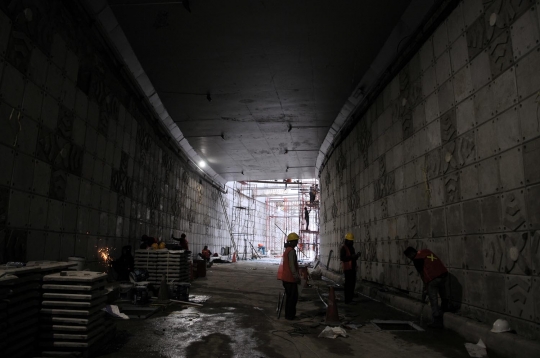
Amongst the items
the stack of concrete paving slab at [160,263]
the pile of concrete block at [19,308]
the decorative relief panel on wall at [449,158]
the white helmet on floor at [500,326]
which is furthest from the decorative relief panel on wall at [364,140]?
the pile of concrete block at [19,308]

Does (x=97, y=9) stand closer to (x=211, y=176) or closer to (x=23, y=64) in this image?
(x=23, y=64)

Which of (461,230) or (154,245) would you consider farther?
(154,245)

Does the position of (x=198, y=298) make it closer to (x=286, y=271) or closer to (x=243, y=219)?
(x=286, y=271)

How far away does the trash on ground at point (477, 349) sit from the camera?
14.1 feet

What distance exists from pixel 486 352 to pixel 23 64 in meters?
7.57

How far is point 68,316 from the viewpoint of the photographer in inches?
162

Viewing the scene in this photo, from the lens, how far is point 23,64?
5.32 meters

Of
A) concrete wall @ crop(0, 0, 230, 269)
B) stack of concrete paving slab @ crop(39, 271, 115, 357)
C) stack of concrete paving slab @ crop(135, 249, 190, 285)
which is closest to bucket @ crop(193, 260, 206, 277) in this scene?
concrete wall @ crop(0, 0, 230, 269)

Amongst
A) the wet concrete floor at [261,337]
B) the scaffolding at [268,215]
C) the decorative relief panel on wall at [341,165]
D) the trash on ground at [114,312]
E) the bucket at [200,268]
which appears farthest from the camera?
the scaffolding at [268,215]

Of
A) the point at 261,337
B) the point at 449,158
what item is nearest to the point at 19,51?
the point at 261,337

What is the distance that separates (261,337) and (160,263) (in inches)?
215

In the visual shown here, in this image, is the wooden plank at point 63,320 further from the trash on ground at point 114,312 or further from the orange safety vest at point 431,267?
the orange safety vest at point 431,267

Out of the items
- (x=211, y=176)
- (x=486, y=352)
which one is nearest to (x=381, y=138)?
(x=486, y=352)

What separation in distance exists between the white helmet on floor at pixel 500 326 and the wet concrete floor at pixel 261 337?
0.30 metres
